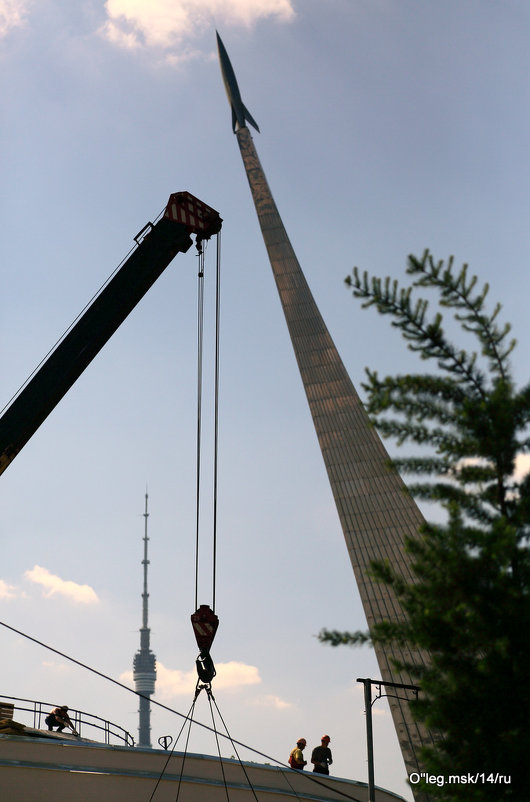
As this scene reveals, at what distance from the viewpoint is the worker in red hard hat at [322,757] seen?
1513cm

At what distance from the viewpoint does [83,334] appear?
1545 centimetres

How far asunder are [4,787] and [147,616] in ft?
452

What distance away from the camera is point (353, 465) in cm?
3456

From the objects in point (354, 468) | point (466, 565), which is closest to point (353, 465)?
point (354, 468)

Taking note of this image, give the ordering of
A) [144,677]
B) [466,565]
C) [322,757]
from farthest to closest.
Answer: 1. [144,677]
2. [322,757]
3. [466,565]

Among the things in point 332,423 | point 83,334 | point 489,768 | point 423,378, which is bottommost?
point 489,768

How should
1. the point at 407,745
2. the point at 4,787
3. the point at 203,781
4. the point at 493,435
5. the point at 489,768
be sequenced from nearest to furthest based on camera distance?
the point at 489,768 < the point at 493,435 < the point at 4,787 < the point at 203,781 < the point at 407,745

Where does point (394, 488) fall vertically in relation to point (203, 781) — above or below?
above

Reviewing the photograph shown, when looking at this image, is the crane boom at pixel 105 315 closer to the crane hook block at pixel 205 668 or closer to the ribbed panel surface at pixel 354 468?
the crane hook block at pixel 205 668

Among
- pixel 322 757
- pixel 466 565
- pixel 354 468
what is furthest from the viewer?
pixel 354 468

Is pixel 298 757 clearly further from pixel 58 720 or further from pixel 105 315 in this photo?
pixel 105 315

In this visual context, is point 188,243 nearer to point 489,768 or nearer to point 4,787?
point 4,787

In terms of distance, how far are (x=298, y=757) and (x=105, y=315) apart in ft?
27.9

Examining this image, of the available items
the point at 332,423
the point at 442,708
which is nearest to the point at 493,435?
the point at 442,708
